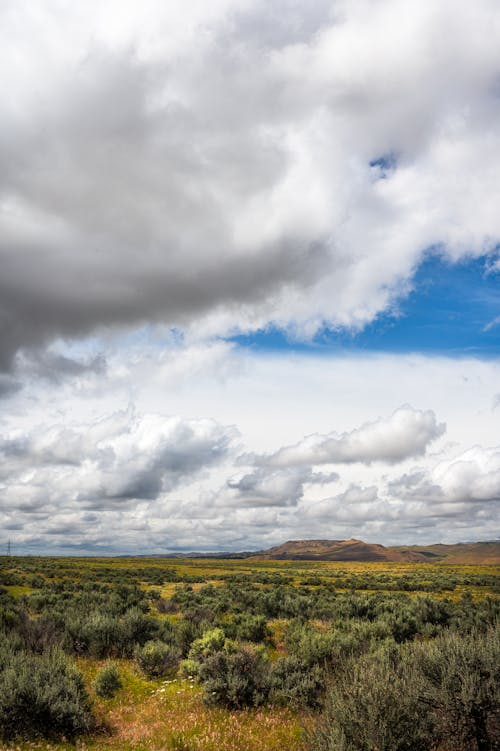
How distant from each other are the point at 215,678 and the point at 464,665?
699 centimetres

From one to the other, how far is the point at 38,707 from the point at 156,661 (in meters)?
6.38

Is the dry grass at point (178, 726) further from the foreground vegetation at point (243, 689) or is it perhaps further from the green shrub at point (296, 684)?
the green shrub at point (296, 684)

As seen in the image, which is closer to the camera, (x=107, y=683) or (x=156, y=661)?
(x=107, y=683)

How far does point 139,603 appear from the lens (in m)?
28.8

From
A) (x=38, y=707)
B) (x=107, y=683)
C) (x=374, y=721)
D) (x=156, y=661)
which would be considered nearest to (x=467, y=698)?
(x=374, y=721)

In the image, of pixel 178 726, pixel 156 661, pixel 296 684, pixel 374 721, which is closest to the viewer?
pixel 374 721

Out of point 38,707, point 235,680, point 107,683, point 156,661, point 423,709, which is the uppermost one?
point 423,709

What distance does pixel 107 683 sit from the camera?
13.0 meters

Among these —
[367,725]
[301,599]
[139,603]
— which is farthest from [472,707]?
[301,599]

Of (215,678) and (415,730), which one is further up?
(415,730)

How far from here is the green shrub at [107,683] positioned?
1289cm

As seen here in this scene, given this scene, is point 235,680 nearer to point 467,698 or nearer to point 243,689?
point 243,689

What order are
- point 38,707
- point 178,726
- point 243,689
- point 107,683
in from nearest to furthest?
1. point 38,707
2. point 178,726
3. point 243,689
4. point 107,683

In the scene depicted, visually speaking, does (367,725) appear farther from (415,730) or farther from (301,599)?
(301,599)
